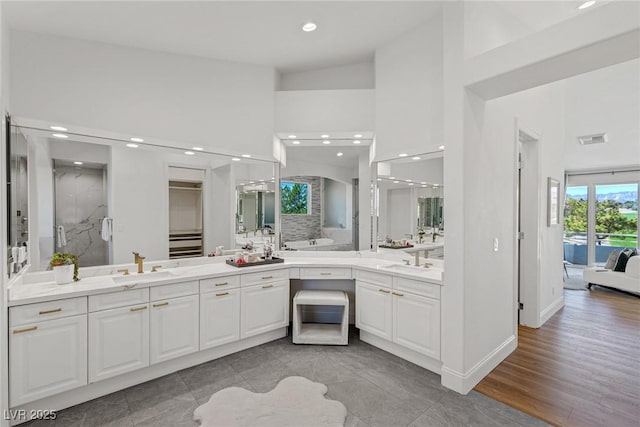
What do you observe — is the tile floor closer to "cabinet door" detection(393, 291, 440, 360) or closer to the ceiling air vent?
"cabinet door" detection(393, 291, 440, 360)

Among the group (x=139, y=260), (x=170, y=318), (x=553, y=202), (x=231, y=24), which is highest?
(x=231, y=24)

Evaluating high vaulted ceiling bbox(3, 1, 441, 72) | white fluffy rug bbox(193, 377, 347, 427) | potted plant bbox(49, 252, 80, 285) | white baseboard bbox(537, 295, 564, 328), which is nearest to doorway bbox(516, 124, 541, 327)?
white baseboard bbox(537, 295, 564, 328)

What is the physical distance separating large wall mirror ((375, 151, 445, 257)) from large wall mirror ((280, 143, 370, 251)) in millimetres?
364

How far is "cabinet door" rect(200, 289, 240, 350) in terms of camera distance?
9.41 ft

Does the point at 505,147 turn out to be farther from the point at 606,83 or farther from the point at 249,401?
the point at 249,401

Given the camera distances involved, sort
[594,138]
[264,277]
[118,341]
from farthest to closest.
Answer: [594,138]
[264,277]
[118,341]

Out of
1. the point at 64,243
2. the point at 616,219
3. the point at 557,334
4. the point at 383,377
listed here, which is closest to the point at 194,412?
the point at 383,377

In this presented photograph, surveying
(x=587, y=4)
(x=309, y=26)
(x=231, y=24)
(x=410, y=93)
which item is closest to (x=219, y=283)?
(x=231, y=24)

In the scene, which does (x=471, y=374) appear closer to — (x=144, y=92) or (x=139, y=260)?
(x=139, y=260)

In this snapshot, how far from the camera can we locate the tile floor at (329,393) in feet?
6.97

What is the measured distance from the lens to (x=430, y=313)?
270cm

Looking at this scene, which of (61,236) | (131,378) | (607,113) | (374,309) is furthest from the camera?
(607,113)

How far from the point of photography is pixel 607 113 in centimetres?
488

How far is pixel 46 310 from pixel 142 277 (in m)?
0.71
